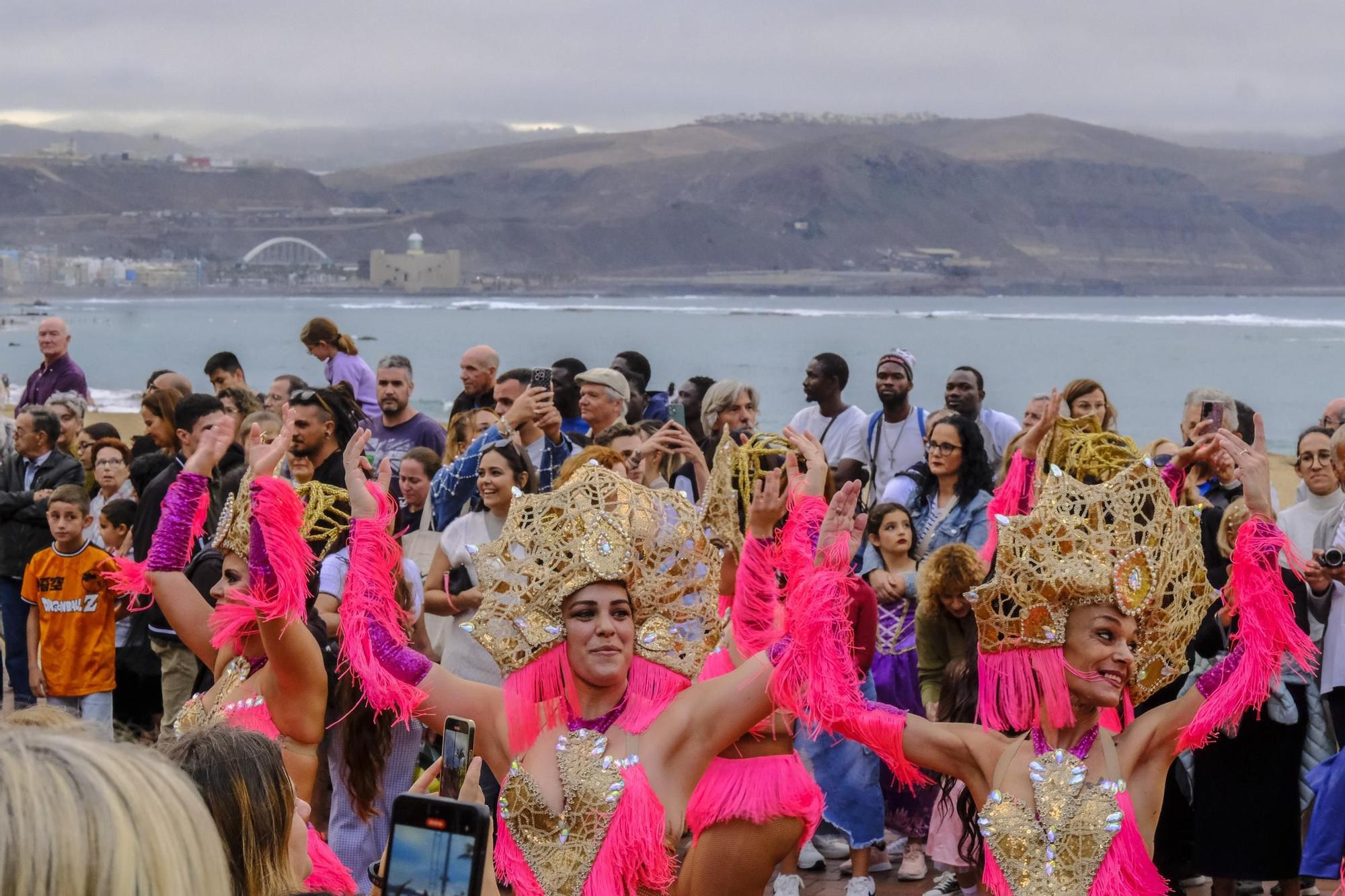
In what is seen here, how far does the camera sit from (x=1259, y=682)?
3.77 meters

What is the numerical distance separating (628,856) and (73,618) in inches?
191

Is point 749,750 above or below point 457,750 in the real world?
below

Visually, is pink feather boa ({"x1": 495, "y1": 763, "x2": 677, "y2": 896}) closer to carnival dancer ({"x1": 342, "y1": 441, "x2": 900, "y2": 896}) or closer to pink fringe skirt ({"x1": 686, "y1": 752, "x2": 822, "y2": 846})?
carnival dancer ({"x1": 342, "y1": 441, "x2": 900, "y2": 896})

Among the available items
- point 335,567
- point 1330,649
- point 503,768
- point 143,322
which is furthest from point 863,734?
point 143,322

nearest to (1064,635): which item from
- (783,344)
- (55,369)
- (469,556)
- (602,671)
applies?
(602,671)

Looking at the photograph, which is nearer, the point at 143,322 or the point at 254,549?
the point at 254,549

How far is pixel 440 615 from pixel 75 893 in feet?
17.2

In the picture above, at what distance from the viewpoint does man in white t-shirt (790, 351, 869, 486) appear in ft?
29.0

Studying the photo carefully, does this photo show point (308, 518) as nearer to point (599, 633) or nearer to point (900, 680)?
point (599, 633)

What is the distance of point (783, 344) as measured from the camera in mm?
104312

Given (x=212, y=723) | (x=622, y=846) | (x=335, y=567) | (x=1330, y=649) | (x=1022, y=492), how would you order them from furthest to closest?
(x=1330, y=649), (x=335, y=567), (x=1022, y=492), (x=622, y=846), (x=212, y=723)

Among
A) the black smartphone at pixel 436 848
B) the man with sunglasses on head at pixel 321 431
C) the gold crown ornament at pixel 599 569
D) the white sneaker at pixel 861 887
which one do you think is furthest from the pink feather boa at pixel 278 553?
the white sneaker at pixel 861 887

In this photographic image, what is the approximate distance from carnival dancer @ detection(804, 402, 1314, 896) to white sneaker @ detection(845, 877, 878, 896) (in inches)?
96.7

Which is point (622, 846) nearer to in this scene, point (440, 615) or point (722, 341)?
point (440, 615)
